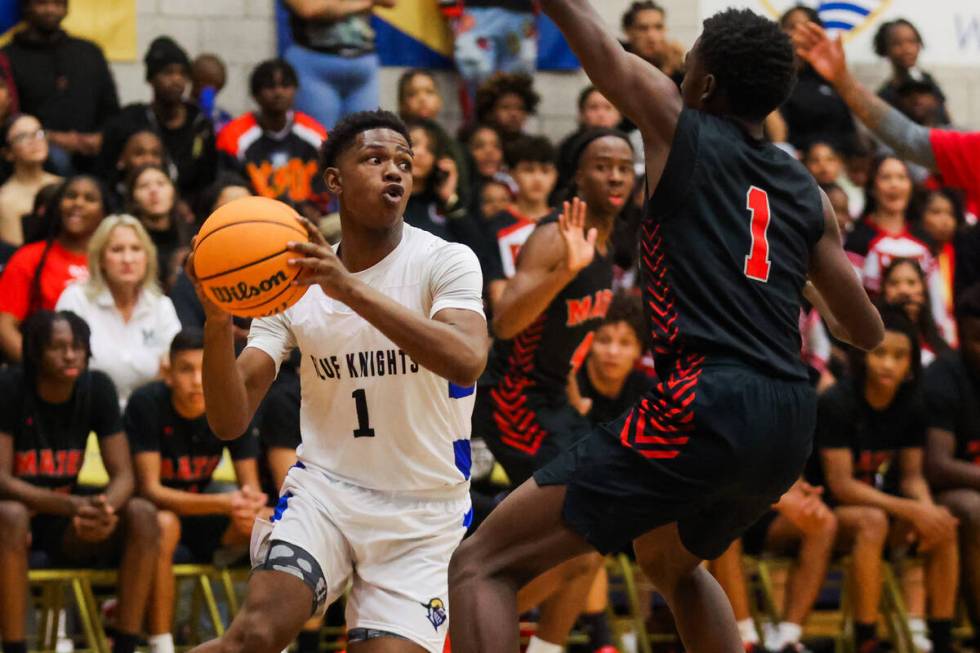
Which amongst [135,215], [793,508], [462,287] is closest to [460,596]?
[462,287]

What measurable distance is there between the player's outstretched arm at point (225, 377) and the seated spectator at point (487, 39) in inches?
271

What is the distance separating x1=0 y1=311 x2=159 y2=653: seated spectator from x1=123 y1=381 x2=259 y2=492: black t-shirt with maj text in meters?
0.16

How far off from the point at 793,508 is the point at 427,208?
2846 mm

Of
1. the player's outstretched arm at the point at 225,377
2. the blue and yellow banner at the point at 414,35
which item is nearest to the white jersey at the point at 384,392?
the player's outstretched arm at the point at 225,377

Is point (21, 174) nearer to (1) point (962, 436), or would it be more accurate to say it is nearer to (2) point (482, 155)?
(2) point (482, 155)

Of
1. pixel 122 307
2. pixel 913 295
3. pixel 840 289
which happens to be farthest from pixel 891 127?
pixel 122 307

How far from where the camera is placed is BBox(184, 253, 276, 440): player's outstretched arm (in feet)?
15.9

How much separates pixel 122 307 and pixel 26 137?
140 cm

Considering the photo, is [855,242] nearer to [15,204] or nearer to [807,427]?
[15,204]

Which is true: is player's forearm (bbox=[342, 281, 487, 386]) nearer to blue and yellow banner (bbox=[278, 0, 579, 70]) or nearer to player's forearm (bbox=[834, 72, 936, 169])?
player's forearm (bbox=[834, 72, 936, 169])

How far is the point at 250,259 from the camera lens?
4.58 meters

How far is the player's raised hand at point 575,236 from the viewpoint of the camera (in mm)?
6866

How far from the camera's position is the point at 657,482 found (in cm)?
451

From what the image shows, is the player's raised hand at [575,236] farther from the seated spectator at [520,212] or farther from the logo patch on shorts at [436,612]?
the seated spectator at [520,212]
